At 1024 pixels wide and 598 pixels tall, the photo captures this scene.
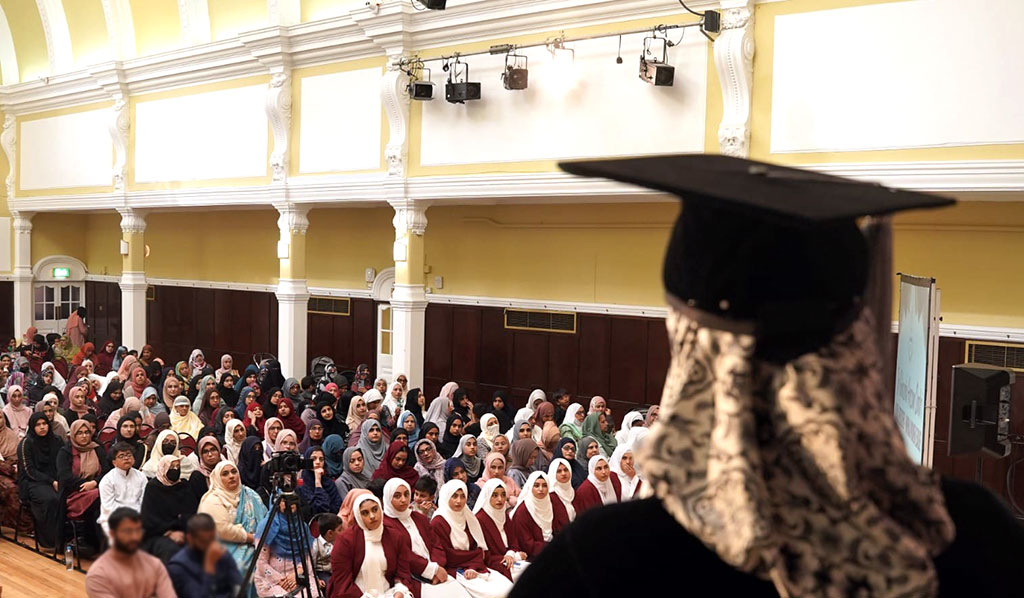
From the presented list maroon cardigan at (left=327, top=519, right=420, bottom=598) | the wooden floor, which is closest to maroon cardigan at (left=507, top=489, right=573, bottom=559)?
maroon cardigan at (left=327, top=519, right=420, bottom=598)

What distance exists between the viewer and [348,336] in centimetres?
1706

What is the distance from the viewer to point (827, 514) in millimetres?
938

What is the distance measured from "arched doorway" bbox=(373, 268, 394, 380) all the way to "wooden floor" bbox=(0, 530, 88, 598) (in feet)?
39.8

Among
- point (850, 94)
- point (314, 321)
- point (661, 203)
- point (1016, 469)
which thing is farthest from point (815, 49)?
point (314, 321)

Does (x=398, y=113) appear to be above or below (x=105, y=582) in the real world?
above

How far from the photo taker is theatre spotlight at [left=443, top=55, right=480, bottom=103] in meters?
12.1

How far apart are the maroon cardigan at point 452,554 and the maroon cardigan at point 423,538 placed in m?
0.06

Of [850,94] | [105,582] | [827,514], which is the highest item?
[850,94]

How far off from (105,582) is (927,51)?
30.9 ft

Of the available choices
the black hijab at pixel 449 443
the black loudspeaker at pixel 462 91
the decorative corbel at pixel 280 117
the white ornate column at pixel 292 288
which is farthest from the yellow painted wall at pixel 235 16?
the black hijab at pixel 449 443

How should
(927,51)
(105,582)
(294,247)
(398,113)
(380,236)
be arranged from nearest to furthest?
(105,582)
(927,51)
(398,113)
(294,247)
(380,236)

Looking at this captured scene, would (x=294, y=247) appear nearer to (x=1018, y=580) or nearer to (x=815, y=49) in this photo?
(x=815, y=49)

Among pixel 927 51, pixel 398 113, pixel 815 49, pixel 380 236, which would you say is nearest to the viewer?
pixel 927 51

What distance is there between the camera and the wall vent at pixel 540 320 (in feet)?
46.9
